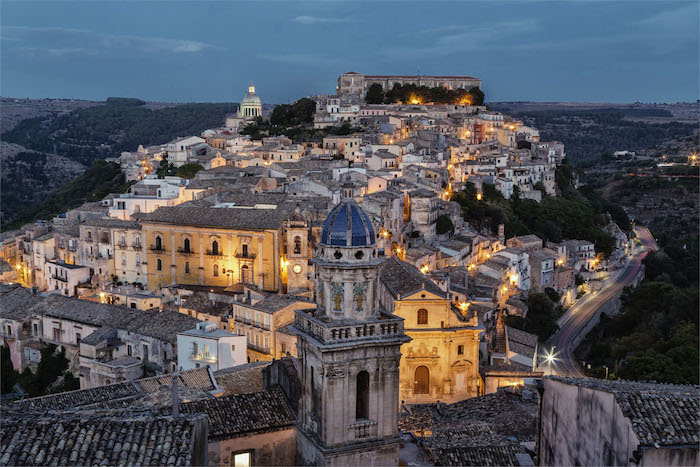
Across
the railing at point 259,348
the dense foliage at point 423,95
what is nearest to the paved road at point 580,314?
the railing at point 259,348

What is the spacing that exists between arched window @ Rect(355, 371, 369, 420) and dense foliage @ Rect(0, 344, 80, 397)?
Answer: 2132cm

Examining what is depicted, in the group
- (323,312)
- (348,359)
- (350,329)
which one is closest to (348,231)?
(323,312)

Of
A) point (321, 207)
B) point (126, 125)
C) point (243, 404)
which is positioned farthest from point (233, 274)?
point (126, 125)

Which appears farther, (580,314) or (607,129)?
(607,129)

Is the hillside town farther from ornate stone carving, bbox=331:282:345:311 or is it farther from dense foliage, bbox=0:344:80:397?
dense foliage, bbox=0:344:80:397

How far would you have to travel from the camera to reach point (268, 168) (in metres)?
57.2

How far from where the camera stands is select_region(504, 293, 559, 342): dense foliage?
4288 centimetres

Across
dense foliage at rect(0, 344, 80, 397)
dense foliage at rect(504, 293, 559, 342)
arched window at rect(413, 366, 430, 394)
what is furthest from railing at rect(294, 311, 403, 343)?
dense foliage at rect(504, 293, 559, 342)

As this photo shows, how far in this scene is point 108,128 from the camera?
15488 centimetres

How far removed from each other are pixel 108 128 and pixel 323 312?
490 feet

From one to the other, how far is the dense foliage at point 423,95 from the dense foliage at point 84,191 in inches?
1245

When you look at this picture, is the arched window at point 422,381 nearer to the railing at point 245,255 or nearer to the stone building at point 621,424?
the railing at point 245,255

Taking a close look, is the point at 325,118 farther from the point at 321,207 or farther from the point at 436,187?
the point at 321,207

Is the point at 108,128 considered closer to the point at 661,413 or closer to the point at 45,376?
the point at 45,376
